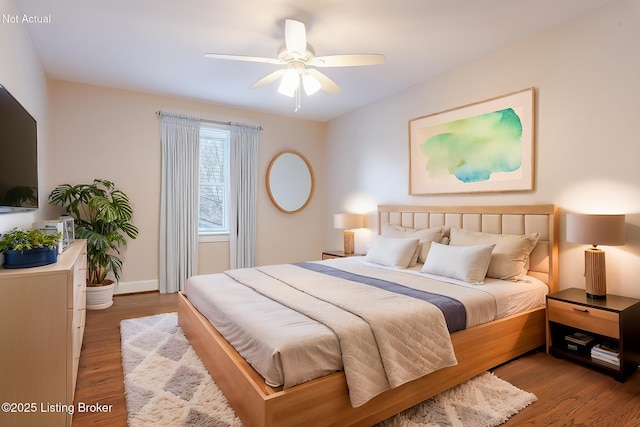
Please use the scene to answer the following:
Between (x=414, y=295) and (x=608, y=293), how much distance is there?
158 cm

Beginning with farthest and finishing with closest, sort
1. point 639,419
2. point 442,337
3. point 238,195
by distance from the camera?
point 238,195 < point 442,337 < point 639,419

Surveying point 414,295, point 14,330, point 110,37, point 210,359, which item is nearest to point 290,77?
point 110,37

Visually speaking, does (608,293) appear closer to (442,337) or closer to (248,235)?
(442,337)

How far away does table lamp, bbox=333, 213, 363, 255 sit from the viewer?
4.79 meters

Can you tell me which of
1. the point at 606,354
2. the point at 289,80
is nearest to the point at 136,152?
the point at 289,80

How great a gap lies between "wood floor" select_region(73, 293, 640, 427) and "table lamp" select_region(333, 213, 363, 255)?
2619mm

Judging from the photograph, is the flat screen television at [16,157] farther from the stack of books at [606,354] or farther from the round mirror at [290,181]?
the stack of books at [606,354]

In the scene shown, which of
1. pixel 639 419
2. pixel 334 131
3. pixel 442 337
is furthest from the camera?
pixel 334 131

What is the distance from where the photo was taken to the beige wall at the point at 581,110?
2.49 metres

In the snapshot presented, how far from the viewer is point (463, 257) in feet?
9.37

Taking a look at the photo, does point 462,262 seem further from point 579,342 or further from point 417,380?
point 417,380

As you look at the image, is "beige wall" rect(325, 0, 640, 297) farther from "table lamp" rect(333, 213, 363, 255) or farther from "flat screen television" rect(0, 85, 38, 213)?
"flat screen television" rect(0, 85, 38, 213)

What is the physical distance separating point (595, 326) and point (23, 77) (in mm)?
4698

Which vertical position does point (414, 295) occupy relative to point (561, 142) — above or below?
below
